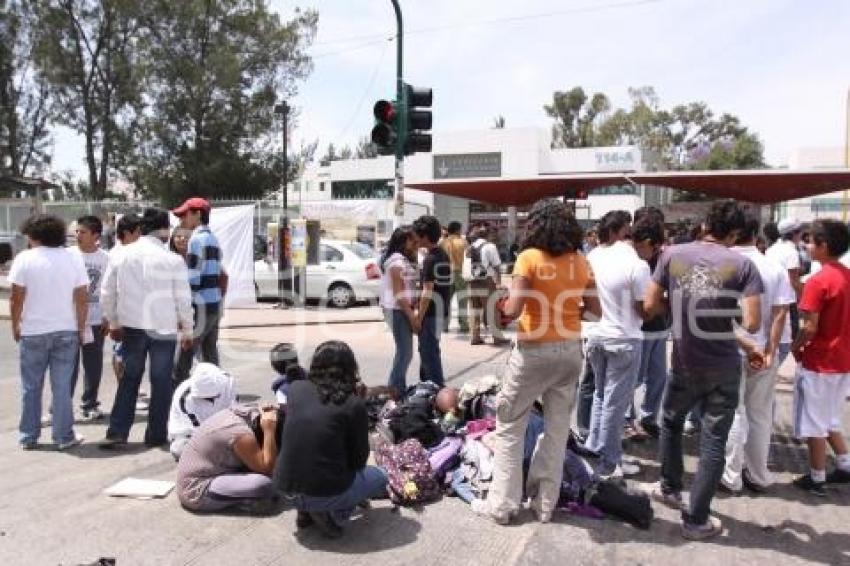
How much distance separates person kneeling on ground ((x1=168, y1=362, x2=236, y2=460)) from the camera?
5282 millimetres

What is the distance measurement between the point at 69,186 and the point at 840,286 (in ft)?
132

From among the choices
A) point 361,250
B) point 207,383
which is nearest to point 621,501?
point 207,383

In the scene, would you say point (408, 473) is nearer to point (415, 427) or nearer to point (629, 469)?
point (415, 427)

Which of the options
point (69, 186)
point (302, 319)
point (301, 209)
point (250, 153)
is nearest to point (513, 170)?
point (250, 153)

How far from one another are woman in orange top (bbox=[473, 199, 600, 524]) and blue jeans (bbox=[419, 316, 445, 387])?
A: 2.60m

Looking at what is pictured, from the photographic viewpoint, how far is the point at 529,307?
4148 millimetres

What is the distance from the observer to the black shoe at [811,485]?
4.89 m

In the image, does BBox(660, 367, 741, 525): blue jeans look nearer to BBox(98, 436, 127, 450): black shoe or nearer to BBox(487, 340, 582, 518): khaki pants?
BBox(487, 340, 582, 518): khaki pants

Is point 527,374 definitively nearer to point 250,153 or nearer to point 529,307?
point 529,307

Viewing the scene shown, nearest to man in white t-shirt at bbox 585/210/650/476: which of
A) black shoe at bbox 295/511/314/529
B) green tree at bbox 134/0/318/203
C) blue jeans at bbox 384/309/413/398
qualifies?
black shoe at bbox 295/511/314/529

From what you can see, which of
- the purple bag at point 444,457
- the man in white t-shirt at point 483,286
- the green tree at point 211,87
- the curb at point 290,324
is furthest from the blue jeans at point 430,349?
the green tree at point 211,87

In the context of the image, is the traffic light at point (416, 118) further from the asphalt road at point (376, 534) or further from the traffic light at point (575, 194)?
the asphalt road at point (376, 534)

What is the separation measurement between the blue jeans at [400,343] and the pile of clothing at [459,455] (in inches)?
26.8

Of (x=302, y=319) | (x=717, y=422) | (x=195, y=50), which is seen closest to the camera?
(x=717, y=422)
